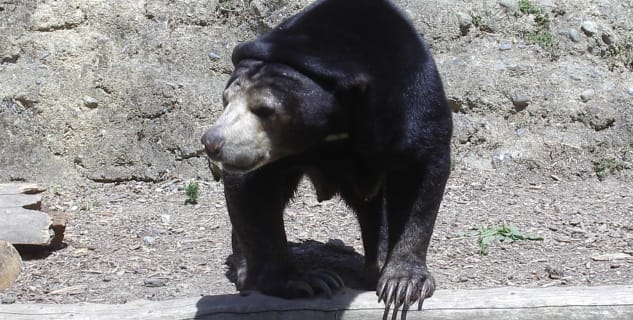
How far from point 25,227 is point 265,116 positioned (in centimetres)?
218

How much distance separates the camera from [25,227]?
529cm

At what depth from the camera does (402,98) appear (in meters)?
3.99

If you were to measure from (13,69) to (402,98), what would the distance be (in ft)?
13.5

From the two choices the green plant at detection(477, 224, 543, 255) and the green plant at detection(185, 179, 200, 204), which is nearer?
the green plant at detection(477, 224, 543, 255)

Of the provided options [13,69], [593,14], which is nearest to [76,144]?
[13,69]

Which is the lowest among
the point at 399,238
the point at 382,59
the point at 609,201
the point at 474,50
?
the point at 609,201

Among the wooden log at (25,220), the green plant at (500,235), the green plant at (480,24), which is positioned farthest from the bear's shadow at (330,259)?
the green plant at (480,24)

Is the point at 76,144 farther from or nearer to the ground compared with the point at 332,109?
nearer to the ground

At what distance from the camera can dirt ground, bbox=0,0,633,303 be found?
20.9 ft

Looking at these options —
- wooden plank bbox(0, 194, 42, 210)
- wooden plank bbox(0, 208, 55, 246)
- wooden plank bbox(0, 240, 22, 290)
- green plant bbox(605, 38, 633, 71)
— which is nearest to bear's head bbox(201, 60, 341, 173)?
wooden plank bbox(0, 240, 22, 290)

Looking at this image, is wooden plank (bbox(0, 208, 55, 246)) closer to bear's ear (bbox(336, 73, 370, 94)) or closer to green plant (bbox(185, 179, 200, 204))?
green plant (bbox(185, 179, 200, 204))

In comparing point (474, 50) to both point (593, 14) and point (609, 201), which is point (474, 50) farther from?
point (609, 201)

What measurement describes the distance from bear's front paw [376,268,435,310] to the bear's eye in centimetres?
85

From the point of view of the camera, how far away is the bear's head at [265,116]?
3.67 metres
